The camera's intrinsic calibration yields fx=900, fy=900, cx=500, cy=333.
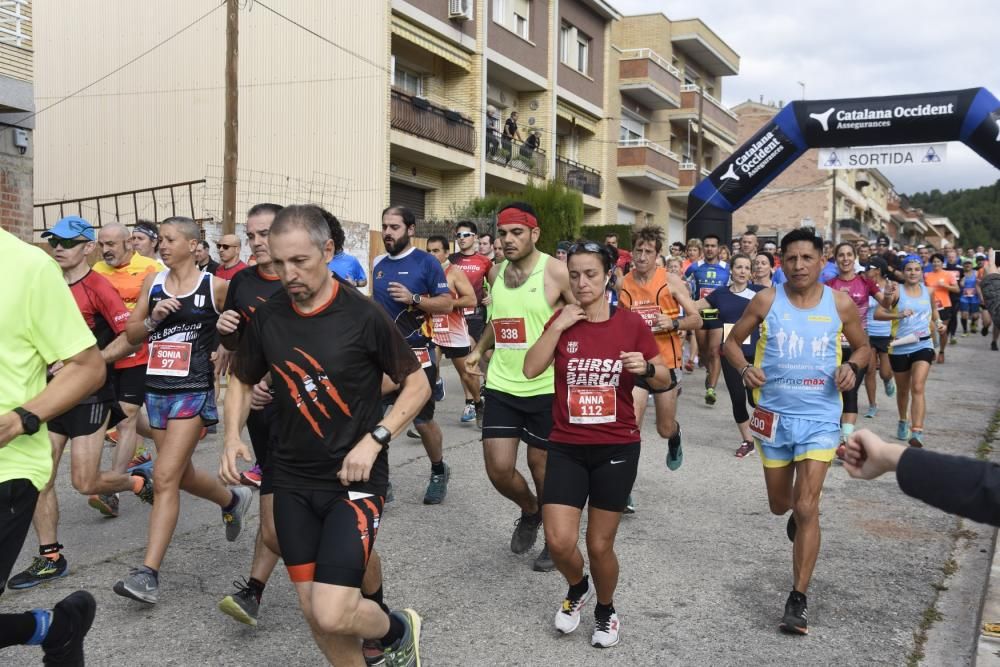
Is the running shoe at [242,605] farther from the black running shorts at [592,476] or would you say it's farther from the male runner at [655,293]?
the male runner at [655,293]

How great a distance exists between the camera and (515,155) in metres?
27.3

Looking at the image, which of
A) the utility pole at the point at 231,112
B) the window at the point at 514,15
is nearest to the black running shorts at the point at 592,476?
the utility pole at the point at 231,112

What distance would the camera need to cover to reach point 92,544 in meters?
5.68

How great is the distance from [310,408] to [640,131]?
3557 cm

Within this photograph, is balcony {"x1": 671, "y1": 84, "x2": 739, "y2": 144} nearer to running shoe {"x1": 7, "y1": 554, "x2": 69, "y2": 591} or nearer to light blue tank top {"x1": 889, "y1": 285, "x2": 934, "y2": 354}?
light blue tank top {"x1": 889, "y1": 285, "x2": 934, "y2": 354}

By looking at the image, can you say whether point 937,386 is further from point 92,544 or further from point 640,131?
point 640,131

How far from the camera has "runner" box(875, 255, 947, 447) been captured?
905cm

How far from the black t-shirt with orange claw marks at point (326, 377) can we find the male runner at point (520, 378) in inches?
78.9

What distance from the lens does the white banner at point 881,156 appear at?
46.0 feet

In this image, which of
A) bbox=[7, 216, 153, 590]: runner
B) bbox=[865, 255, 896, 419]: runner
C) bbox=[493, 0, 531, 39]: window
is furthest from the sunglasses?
bbox=[493, 0, 531, 39]: window

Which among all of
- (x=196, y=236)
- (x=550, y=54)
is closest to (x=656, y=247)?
(x=196, y=236)

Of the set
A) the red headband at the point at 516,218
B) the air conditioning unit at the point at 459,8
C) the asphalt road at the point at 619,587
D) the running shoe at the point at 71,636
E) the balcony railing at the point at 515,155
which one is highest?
the air conditioning unit at the point at 459,8

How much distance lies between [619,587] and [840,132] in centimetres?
1173

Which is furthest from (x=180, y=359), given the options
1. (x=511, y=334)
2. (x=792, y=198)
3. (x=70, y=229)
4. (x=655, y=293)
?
(x=792, y=198)
